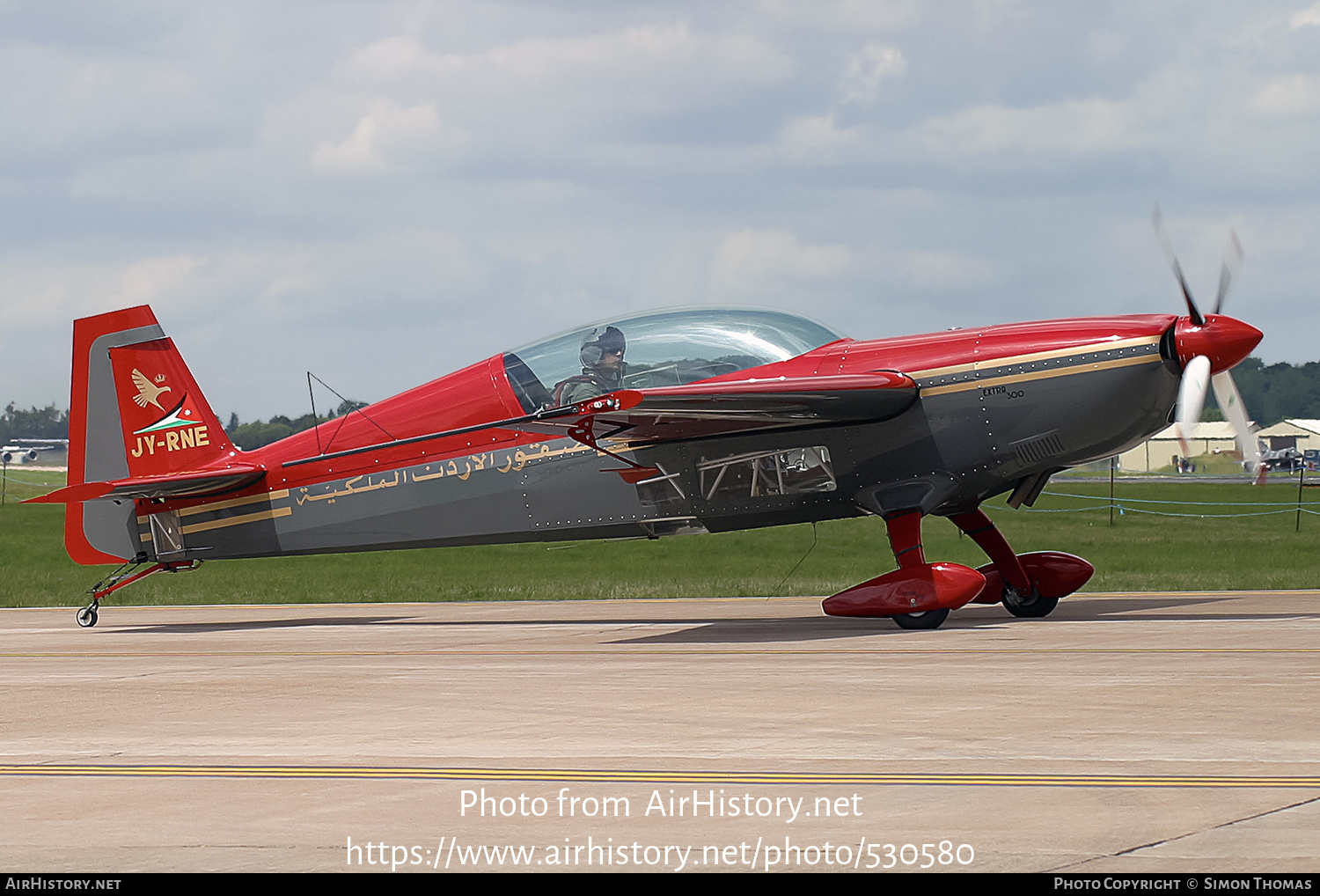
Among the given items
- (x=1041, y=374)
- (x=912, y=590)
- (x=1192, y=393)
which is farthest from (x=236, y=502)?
(x=1192, y=393)

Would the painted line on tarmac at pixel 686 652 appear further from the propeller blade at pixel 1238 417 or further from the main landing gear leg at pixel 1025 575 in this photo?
the main landing gear leg at pixel 1025 575

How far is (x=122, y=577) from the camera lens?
18.9m

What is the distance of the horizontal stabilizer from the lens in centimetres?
1666

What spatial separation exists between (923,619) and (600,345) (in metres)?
4.51

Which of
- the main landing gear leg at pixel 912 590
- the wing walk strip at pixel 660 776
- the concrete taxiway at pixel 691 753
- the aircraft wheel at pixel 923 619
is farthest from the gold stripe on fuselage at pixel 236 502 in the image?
the wing walk strip at pixel 660 776

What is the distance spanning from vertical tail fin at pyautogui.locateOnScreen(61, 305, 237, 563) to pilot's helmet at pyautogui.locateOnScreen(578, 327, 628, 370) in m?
5.60

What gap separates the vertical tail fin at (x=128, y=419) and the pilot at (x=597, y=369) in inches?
211

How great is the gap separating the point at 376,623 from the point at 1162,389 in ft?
32.4

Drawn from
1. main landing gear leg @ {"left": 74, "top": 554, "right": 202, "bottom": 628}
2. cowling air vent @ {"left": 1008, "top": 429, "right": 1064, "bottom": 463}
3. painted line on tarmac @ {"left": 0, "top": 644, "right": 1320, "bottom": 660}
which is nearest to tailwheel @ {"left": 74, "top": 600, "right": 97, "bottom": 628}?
main landing gear leg @ {"left": 74, "top": 554, "right": 202, "bottom": 628}

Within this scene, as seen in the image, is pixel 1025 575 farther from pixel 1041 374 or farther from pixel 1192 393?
pixel 1192 393

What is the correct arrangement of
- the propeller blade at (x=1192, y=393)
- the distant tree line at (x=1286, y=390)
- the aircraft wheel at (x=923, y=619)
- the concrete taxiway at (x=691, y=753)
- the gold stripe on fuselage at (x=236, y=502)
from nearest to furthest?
1. the concrete taxiway at (x=691, y=753)
2. the propeller blade at (x=1192, y=393)
3. the aircraft wheel at (x=923, y=619)
4. the gold stripe on fuselage at (x=236, y=502)
5. the distant tree line at (x=1286, y=390)

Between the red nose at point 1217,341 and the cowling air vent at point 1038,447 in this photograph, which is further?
the cowling air vent at point 1038,447

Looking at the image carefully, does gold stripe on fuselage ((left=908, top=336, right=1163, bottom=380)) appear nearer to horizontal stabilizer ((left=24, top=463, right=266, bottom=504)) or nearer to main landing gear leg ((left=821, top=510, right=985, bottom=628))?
main landing gear leg ((left=821, top=510, right=985, bottom=628))

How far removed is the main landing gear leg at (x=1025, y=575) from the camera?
15961 millimetres
